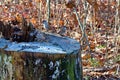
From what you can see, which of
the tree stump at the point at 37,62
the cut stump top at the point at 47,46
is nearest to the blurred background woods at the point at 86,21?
the cut stump top at the point at 47,46

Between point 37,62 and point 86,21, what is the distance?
418 centimetres

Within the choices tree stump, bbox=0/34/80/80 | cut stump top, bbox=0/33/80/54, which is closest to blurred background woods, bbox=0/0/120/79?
cut stump top, bbox=0/33/80/54

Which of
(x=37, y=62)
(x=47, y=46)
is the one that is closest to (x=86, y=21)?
(x=47, y=46)

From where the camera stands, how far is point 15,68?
7.59ft

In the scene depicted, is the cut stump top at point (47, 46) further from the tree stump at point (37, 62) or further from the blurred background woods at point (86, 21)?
the blurred background woods at point (86, 21)

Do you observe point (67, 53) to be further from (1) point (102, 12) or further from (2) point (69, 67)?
(1) point (102, 12)

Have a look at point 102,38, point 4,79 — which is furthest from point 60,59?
point 102,38

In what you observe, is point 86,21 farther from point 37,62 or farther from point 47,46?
point 37,62

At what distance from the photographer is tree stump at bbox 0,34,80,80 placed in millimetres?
2277

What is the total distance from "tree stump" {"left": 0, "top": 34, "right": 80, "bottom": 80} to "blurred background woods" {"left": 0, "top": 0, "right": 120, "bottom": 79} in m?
1.96

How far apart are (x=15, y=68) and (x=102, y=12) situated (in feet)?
14.7

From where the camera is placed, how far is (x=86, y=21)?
20.9 feet

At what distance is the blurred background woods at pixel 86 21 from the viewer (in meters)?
5.02

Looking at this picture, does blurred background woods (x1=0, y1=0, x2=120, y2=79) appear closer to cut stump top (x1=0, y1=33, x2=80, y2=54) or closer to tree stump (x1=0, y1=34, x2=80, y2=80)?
cut stump top (x1=0, y1=33, x2=80, y2=54)
